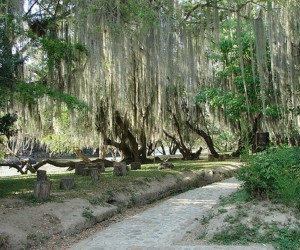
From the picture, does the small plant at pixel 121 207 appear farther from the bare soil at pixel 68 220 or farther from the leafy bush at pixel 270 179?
the leafy bush at pixel 270 179

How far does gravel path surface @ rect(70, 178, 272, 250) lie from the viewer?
17.7 feet

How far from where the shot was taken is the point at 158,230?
630 centimetres

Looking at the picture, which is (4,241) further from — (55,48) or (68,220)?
(55,48)

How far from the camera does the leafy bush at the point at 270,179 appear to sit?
5.83m

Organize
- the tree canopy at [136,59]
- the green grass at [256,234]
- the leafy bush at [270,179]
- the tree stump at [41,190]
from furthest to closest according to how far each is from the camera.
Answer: the tree canopy at [136,59] < the tree stump at [41,190] < the leafy bush at [270,179] < the green grass at [256,234]

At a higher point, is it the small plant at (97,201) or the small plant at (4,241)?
the small plant at (97,201)

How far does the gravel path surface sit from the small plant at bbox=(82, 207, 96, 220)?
0.58 metres

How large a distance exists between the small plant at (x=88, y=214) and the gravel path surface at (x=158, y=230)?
1.92 ft

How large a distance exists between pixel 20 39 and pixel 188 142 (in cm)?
1511

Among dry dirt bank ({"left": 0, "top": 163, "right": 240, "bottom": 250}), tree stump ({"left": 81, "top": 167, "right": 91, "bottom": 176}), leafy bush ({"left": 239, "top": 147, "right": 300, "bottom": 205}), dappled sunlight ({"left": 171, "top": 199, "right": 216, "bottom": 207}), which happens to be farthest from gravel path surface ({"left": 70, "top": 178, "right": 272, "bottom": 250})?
tree stump ({"left": 81, "top": 167, "right": 91, "bottom": 176})

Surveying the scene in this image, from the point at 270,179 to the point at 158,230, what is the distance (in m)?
2.16

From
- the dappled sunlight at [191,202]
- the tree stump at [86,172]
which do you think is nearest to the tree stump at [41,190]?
the dappled sunlight at [191,202]

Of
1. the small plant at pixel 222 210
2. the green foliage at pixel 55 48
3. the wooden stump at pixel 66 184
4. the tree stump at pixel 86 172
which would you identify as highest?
the green foliage at pixel 55 48

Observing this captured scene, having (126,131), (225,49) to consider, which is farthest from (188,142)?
(225,49)
